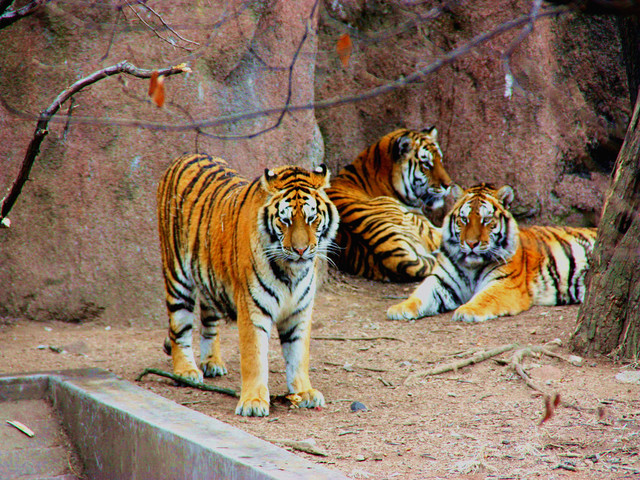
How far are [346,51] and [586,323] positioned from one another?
292cm

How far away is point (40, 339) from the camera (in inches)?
206

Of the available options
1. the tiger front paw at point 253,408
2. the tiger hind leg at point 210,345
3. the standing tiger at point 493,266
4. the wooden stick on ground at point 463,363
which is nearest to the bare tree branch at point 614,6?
the tiger front paw at point 253,408

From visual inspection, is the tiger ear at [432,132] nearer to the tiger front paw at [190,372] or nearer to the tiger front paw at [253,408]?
the tiger front paw at [190,372]

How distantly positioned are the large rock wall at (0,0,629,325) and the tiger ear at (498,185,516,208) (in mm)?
791

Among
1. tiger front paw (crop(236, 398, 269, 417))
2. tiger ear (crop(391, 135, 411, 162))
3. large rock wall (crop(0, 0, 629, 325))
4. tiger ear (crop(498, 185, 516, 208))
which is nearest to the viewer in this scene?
tiger front paw (crop(236, 398, 269, 417))

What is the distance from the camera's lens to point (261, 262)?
362 cm

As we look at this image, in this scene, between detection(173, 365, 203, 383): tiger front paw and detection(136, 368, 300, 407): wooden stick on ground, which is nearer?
detection(136, 368, 300, 407): wooden stick on ground

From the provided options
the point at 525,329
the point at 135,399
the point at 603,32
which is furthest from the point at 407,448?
the point at 603,32

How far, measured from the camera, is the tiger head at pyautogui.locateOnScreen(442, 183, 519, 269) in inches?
226

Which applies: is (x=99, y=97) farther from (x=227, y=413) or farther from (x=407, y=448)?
(x=407, y=448)

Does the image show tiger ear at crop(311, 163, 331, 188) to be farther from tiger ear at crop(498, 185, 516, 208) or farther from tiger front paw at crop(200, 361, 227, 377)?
tiger ear at crop(498, 185, 516, 208)

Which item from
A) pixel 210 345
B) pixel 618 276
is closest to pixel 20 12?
pixel 210 345

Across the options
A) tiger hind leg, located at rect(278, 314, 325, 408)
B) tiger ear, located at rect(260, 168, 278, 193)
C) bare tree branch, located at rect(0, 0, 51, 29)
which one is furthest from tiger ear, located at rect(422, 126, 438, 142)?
bare tree branch, located at rect(0, 0, 51, 29)

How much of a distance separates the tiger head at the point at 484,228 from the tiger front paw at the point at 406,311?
0.58 metres
